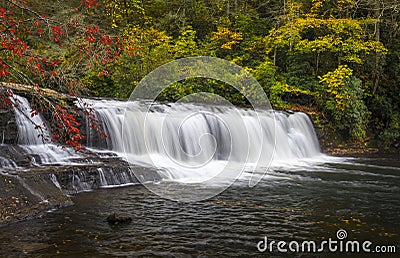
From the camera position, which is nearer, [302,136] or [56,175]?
[56,175]

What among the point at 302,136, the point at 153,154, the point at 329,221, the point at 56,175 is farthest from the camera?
the point at 302,136

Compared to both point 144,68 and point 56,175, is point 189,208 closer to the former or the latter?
point 56,175

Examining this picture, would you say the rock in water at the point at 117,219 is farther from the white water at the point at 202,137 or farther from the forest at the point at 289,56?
the forest at the point at 289,56

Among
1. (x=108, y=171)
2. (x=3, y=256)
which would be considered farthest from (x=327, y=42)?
(x=3, y=256)

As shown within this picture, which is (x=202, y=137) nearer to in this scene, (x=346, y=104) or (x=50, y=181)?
(x=50, y=181)

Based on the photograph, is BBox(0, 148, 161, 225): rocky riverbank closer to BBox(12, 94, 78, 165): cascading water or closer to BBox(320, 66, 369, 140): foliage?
BBox(12, 94, 78, 165): cascading water

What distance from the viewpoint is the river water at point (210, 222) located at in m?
4.46

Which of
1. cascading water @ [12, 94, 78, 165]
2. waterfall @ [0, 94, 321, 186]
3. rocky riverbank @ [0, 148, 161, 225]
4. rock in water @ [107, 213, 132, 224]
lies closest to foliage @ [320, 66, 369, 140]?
waterfall @ [0, 94, 321, 186]

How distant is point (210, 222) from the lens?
553cm

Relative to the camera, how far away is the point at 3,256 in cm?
402

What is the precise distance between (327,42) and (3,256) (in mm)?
16378

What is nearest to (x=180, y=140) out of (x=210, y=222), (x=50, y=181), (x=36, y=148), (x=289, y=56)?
(x=36, y=148)

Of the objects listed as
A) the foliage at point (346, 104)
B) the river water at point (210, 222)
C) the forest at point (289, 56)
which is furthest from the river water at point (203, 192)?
the forest at point (289, 56)

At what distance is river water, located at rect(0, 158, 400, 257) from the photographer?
4457mm
